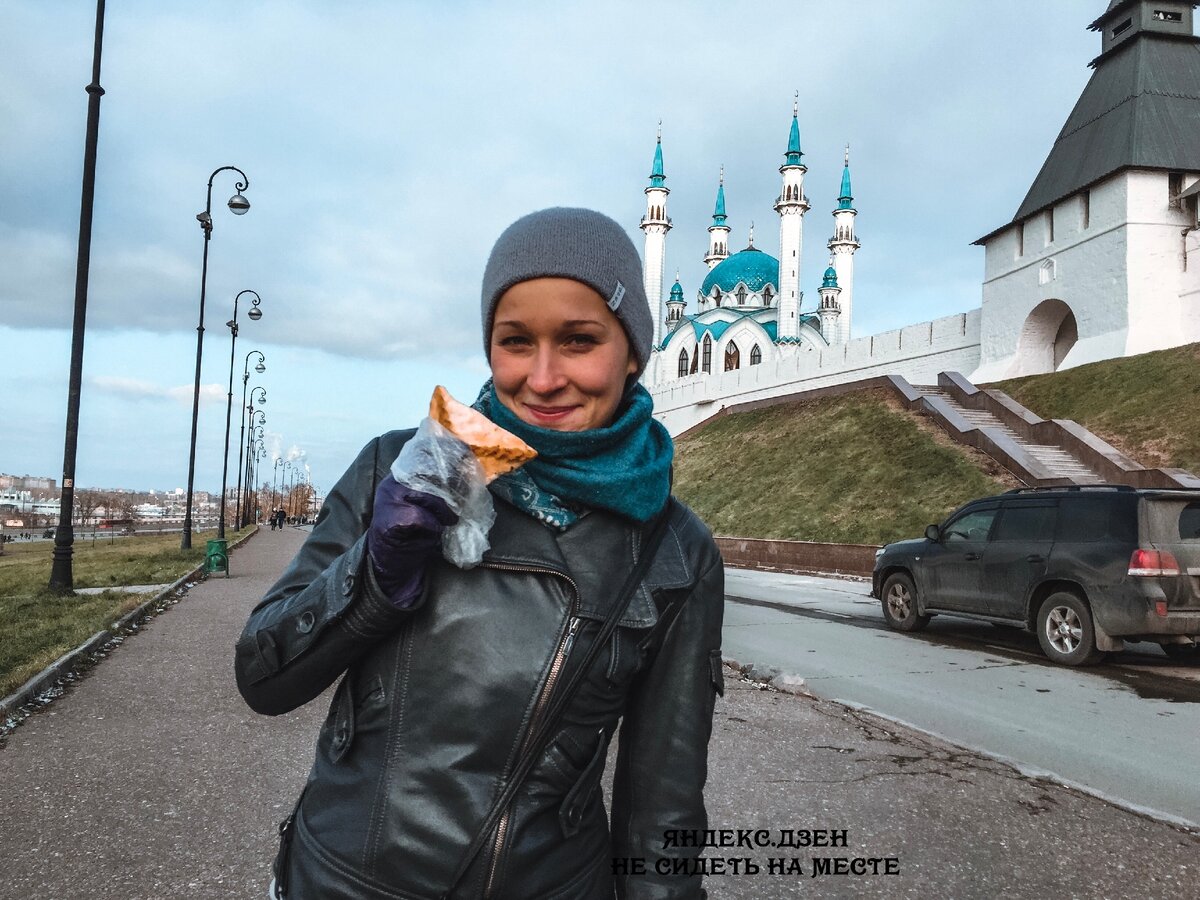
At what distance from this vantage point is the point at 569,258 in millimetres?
1661

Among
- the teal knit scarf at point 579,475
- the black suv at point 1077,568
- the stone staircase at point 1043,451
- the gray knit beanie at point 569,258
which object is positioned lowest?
the black suv at point 1077,568

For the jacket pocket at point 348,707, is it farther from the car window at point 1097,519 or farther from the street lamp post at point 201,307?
the street lamp post at point 201,307

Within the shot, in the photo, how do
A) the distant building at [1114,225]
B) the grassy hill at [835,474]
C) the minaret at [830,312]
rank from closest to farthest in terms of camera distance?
the grassy hill at [835,474] → the distant building at [1114,225] → the minaret at [830,312]

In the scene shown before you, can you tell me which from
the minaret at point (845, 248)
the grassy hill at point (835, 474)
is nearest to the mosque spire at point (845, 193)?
the minaret at point (845, 248)

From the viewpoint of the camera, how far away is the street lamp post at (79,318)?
14.0m

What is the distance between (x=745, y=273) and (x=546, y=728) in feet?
266

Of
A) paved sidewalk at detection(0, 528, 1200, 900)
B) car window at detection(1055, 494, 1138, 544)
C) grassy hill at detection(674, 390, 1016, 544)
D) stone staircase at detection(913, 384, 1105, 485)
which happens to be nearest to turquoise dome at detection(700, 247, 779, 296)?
grassy hill at detection(674, 390, 1016, 544)

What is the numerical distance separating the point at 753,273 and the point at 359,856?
8106 cm

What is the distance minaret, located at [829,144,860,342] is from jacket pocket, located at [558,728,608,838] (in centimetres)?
7835

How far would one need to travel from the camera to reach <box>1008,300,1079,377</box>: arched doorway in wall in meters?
35.7

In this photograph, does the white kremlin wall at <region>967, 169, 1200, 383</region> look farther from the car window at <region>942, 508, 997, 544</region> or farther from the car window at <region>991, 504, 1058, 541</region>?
the car window at <region>991, 504, 1058, 541</region>

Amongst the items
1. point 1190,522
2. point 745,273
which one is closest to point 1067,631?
point 1190,522

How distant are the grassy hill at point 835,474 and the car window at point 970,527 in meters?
12.0

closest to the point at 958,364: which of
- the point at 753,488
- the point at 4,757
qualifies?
the point at 753,488
